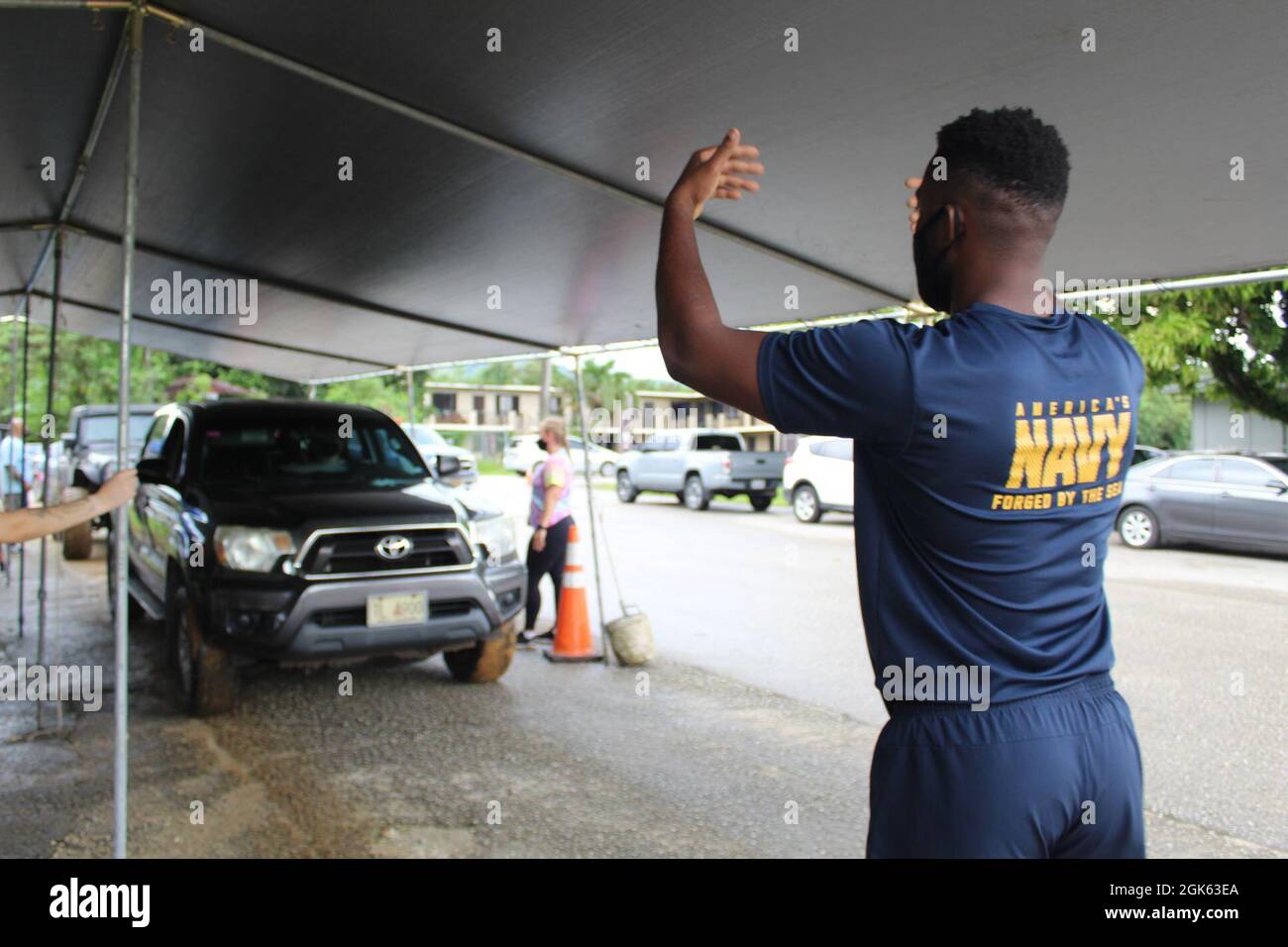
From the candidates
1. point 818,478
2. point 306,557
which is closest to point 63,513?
point 306,557

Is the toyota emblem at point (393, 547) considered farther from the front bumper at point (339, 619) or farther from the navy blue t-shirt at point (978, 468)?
the navy blue t-shirt at point (978, 468)

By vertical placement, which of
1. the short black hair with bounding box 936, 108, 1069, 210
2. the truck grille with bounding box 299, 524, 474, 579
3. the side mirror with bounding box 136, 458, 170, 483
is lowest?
the truck grille with bounding box 299, 524, 474, 579

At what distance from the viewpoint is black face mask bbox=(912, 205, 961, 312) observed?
1.69 meters

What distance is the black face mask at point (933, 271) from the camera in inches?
66.4

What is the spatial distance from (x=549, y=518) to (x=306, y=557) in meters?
2.78

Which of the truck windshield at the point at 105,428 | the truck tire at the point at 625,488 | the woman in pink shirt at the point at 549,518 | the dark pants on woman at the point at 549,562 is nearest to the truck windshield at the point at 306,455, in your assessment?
the woman in pink shirt at the point at 549,518

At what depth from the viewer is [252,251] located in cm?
612

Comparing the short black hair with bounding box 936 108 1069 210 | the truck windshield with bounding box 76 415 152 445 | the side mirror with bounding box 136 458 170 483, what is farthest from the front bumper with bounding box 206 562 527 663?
the truck windshield with bounding box 76 415 152 445

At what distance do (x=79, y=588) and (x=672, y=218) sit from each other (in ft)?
35.9

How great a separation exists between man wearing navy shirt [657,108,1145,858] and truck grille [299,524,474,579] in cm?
421

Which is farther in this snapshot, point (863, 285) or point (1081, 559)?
point (863, 285)

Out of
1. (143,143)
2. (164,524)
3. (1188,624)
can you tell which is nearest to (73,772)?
(164,524)

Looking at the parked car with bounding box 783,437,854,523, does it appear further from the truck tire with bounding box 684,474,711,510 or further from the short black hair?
the short black hair
